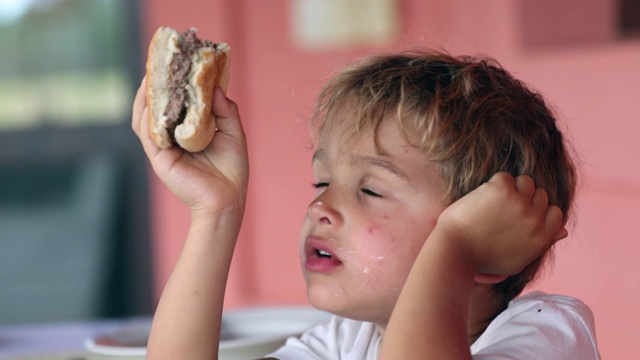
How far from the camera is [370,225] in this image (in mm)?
1094

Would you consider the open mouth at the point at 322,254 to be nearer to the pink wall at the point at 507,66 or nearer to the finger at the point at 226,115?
the finger at the point at 226,115

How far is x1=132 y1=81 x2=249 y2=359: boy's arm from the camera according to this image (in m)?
1.17

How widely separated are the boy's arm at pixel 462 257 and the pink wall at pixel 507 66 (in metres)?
0.67

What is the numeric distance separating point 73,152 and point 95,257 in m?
0.54

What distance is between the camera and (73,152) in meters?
4.79

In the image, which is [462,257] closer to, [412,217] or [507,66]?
[412,217]

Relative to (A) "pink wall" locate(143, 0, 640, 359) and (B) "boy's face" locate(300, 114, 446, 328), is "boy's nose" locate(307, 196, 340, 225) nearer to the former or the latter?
(B) "boy's face" locate(300, 114, 446, 328)

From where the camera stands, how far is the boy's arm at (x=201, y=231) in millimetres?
1166

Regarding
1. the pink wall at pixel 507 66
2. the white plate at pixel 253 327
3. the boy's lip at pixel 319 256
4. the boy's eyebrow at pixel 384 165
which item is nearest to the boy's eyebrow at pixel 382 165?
the boy's eyebrow at pixel 384 165

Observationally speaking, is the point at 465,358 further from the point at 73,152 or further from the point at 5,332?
the point at 73,152

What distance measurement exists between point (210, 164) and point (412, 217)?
0.26 metres

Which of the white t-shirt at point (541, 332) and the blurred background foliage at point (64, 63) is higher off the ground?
the white t-shirt at point (541, 332)

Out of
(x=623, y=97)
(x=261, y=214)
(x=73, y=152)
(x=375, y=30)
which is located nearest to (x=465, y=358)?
(x=623, y=97)

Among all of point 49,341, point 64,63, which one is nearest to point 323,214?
point 49,341
